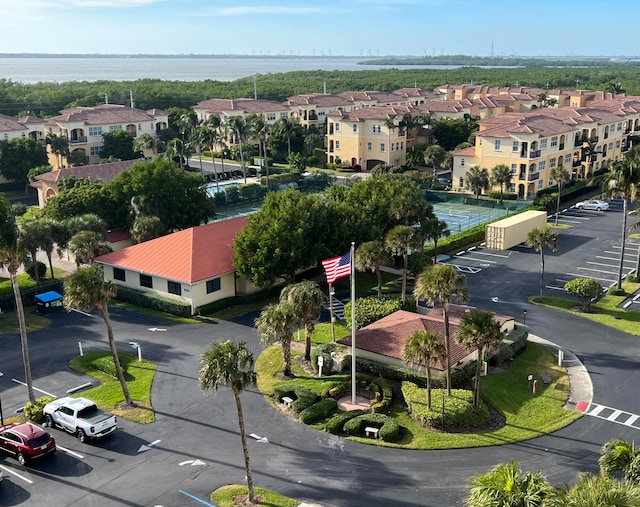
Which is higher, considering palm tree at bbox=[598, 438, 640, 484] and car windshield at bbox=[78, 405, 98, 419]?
palm tree at bbox=[598, 438, 640, 484]

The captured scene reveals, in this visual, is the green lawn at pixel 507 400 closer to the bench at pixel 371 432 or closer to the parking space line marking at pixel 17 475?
the bench at pixel 371 432

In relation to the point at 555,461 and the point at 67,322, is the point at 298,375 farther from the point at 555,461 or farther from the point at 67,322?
the point at 67,322

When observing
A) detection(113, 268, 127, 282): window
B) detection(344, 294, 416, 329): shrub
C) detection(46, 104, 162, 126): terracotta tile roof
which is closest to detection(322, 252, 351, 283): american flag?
detection(344, 294, 416, 329): shrub

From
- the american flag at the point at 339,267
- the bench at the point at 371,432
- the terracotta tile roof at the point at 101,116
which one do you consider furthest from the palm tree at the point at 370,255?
the terracotta tile roof at the point at 101,116

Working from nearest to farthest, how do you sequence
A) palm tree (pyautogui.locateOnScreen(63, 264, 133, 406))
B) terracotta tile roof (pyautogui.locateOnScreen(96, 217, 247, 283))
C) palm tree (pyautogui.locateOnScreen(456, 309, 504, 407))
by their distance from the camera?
palm tree (pyautogui.locateOnScreen(456, 309, 504, 407)) < palm tree (pyautogui.locateOnScreen(63, 264, 133, 406)) < terracotta tile roof (pyautogui.locateOnScreen(96, 217, 247, 283))

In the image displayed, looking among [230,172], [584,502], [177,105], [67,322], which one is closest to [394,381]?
[584,502]

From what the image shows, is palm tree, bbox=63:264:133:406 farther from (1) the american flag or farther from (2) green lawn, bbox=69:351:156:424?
(1) the american flag
